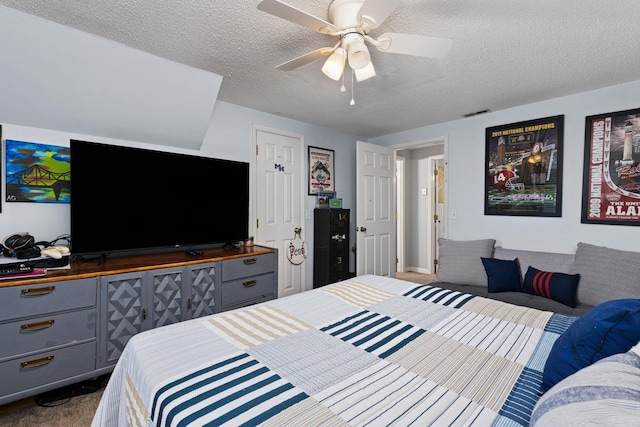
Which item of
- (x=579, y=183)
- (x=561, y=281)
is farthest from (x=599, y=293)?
(x=579, y=183)

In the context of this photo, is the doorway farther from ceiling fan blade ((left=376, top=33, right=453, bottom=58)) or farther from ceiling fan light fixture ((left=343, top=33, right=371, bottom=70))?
A: ceiling fan light fixture ((left=343, top=33, right=371, bottom=70))

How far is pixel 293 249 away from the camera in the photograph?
3.88 metres

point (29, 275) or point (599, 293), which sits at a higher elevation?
point (29, 275)

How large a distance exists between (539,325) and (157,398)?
161 cm

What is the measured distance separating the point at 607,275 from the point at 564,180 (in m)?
1.11

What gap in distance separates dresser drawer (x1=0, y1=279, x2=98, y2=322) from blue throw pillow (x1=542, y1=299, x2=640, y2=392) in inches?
97.6

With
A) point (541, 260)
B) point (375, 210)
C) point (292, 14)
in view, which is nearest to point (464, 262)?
point (541, 260)

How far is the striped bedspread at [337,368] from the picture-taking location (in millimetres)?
808

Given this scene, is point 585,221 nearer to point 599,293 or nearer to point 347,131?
point 599,293

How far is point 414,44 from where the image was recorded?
169 cm

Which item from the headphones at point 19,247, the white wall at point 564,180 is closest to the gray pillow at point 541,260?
the white wall at point 564,180

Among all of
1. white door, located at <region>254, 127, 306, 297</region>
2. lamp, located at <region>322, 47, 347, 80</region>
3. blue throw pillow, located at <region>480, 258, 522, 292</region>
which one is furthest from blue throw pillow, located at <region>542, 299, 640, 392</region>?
white door, located at <region>254, 127, 306, 297</region>

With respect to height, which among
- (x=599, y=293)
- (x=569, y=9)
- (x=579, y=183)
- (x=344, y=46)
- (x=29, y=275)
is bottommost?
(x=599, y=293)

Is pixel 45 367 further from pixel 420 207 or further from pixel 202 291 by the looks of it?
pixel 420 207
